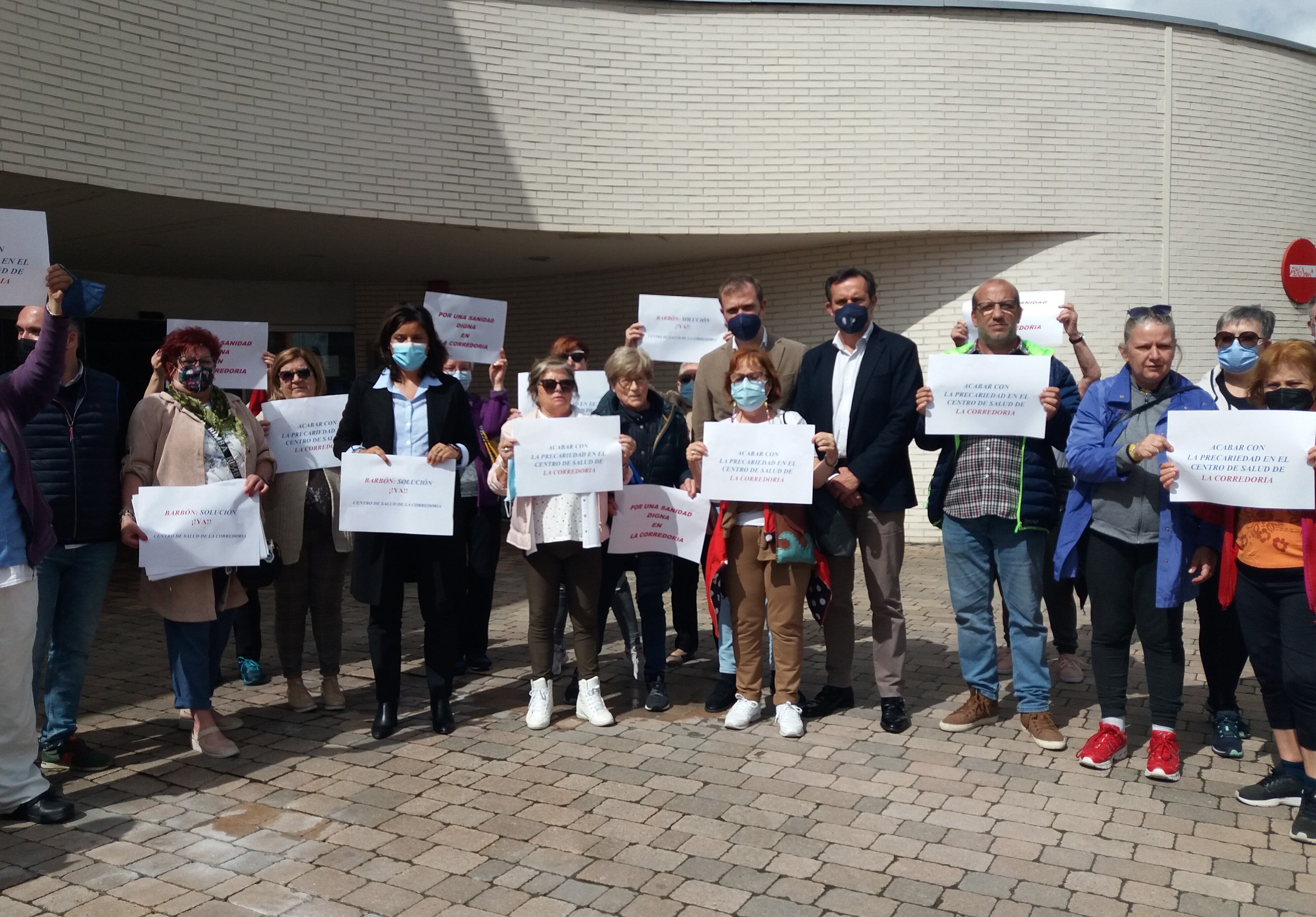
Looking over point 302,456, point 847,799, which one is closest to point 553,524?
point 302,456

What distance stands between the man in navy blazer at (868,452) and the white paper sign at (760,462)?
287 mm

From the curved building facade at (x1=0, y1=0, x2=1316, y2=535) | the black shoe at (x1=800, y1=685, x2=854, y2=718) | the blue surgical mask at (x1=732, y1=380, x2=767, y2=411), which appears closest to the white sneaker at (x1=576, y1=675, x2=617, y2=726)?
the black shoe at (x1=800, y1=685, x2=854, y2=718)

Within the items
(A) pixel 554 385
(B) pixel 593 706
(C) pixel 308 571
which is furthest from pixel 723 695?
(C) pixel 308 571

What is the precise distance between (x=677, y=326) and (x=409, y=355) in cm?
234

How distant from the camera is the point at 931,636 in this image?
25.1 ft

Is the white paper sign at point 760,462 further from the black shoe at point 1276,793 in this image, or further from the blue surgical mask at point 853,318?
the black shoe at point 1276,793

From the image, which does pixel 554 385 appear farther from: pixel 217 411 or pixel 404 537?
pixel 217 411

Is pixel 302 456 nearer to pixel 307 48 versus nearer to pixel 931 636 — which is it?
pixel 931 636

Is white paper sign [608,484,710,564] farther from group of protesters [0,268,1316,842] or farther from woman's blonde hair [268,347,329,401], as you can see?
woman's blonde hair [268,347,329,401]

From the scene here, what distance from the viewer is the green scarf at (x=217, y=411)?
5.27 m

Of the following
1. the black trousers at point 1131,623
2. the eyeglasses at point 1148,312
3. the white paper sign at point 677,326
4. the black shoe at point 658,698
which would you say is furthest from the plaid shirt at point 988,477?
the white paper sign at point 677,326

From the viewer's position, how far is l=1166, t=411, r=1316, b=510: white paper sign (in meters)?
4.16

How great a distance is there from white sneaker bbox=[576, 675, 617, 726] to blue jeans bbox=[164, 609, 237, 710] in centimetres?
191

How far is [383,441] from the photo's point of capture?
543cm
